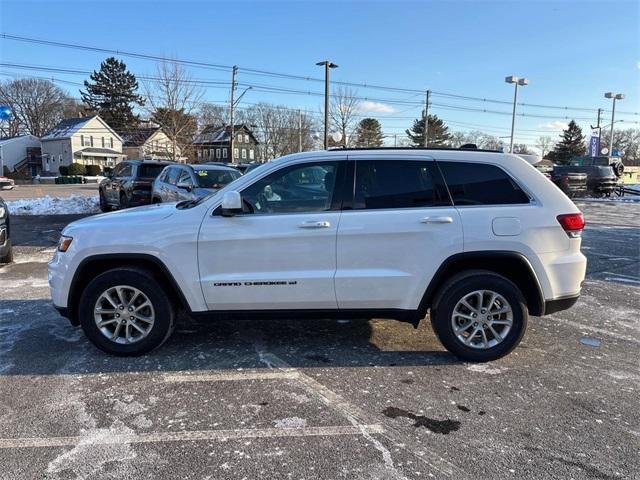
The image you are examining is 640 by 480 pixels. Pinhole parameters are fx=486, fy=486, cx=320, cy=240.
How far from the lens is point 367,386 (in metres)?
3.84

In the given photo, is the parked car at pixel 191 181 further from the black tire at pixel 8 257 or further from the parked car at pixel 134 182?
the black tire at pixel 8 257

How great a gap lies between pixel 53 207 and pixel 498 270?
17.4 metres

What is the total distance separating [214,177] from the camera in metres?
10.9

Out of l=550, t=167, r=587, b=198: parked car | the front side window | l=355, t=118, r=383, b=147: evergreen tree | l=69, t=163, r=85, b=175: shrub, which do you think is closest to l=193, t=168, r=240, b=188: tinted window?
the front side window

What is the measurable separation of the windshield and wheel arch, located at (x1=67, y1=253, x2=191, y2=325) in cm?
624

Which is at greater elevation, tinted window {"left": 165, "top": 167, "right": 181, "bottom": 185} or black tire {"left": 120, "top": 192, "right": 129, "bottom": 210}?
tinted window {"left": 165, "top": 167, "right": 181, "bottom": 185}

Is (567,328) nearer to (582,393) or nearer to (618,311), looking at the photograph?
(618,311)

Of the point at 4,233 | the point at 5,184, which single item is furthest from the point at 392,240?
the point at 5,184

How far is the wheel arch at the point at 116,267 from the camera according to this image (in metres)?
4.18

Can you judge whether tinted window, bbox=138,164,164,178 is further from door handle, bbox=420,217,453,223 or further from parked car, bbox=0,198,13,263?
door handle, bbox=420,217,453,223

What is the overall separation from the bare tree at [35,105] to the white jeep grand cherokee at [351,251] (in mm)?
88119

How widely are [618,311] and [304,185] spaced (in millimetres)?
4395

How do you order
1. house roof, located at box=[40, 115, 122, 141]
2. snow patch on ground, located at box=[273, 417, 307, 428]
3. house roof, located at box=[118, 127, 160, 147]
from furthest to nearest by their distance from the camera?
house roof, located at box=[118, 127, 160, 147]
house roof, located at box=[40, 115, 122, 141]
snow patch on ground, located at box=[273, 417, 307, 428]

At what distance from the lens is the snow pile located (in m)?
16.8
